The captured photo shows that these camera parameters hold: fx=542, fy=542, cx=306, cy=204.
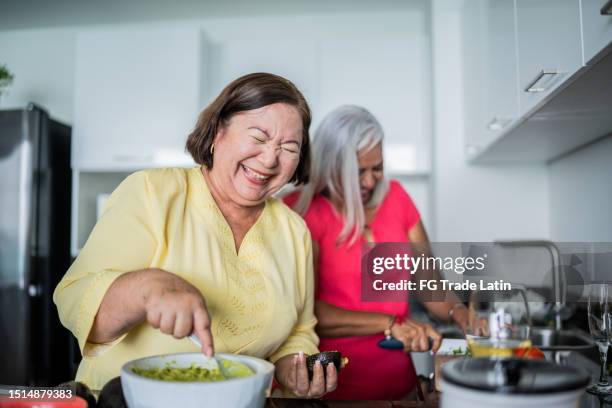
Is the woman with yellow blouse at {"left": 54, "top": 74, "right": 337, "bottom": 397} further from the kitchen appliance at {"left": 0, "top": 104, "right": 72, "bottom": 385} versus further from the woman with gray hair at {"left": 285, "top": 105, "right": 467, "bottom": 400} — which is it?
the kitchen appliance at {"left": 0, "top": 104, "right": 72, "bottom": 385}

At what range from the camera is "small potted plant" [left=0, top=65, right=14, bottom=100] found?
1.51 meters

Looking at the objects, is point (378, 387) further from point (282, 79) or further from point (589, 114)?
point (589, 114)

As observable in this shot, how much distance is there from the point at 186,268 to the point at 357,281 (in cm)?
55

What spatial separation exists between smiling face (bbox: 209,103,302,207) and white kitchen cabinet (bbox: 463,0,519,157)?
63 centimetres

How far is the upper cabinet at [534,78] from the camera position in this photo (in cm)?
79

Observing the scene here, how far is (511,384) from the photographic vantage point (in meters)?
0.42

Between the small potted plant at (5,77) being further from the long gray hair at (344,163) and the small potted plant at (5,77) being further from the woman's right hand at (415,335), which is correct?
the woman's right hand at (415,335)

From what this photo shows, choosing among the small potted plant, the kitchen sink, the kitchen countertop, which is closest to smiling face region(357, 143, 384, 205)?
the kitchen sink

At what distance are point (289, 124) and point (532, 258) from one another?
1.18 meters

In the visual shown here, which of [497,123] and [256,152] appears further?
[497,123]

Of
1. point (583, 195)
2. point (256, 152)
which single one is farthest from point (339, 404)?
point (583, 195)

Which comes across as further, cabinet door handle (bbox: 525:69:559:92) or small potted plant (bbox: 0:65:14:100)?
small potted plant (bbox: 0:65:14:100)

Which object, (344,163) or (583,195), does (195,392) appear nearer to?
(344,163)

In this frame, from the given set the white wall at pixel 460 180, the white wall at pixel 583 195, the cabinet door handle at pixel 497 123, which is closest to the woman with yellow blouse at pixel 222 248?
the cabinet door handle at pixel 497 123
